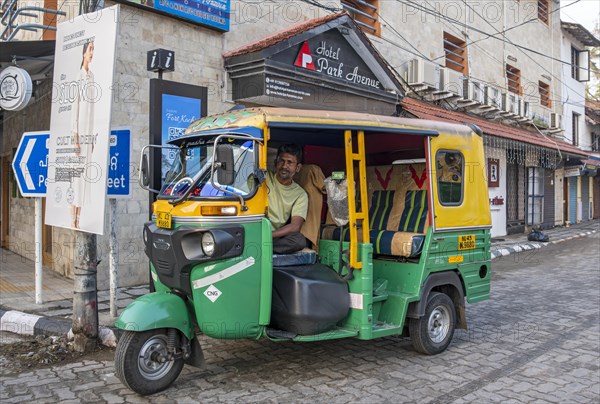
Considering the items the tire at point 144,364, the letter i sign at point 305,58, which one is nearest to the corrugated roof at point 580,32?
the letter i sign at point 305,58

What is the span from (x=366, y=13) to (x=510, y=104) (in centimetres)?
719

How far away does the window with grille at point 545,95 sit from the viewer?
22.4m

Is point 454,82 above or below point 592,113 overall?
below

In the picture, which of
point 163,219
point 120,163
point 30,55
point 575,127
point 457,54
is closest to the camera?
point 163,219

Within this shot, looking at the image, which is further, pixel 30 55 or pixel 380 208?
pixel 30 55

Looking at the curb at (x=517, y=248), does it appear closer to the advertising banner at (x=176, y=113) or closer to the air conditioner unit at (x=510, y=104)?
the air conditioner unit at (x=510, y=104)

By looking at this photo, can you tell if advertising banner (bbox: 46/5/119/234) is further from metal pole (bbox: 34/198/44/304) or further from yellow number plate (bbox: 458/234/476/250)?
yellow number plate (bbox: 458/234/476/250)

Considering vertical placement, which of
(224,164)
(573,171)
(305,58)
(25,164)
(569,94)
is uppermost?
(569,94)

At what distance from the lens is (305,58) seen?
10.4m

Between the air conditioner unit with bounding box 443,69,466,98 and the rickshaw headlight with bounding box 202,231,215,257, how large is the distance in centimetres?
1256

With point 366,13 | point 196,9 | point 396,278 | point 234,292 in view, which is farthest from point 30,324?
point 366,13

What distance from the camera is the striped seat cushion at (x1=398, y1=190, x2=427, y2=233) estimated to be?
546 cm

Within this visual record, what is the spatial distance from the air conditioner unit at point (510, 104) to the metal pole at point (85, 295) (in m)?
15.6

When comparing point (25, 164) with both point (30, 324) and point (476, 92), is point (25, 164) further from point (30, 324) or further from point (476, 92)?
point (476, 92)
